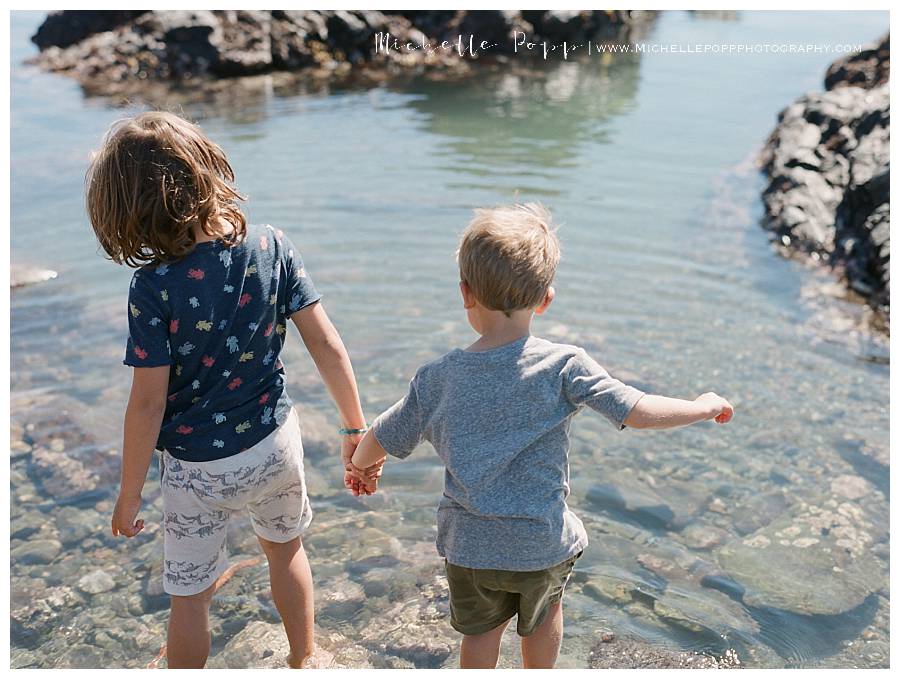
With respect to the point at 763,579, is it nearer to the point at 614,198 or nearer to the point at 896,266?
the point at 896,266

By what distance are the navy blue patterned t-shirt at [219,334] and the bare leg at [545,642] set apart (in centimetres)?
106

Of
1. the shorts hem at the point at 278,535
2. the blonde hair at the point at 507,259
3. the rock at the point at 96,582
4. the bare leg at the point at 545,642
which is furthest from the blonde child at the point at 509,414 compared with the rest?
the rock at the point at 96,582

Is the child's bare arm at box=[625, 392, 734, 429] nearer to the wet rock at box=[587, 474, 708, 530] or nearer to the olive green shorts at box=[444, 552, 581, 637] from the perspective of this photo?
the olive green shorts at box=[444, 552, 581, 637]

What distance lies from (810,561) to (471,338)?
2.87m

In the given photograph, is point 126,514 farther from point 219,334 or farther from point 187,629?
point 219,334

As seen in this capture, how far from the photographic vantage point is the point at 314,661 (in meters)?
3.26

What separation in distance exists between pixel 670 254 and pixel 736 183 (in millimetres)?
2865

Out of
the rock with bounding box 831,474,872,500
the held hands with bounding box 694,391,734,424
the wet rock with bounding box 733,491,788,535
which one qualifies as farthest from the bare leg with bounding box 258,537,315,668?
the rock with bounding box 831,474,872,500

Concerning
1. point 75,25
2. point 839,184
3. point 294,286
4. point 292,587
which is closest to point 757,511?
point 292,587

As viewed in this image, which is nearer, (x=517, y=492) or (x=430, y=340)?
(x=517, y=492)

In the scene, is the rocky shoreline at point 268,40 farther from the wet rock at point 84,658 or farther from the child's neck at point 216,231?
the child's neck at point 216,231

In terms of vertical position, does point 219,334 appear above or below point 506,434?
above

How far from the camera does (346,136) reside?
12.0 meters
